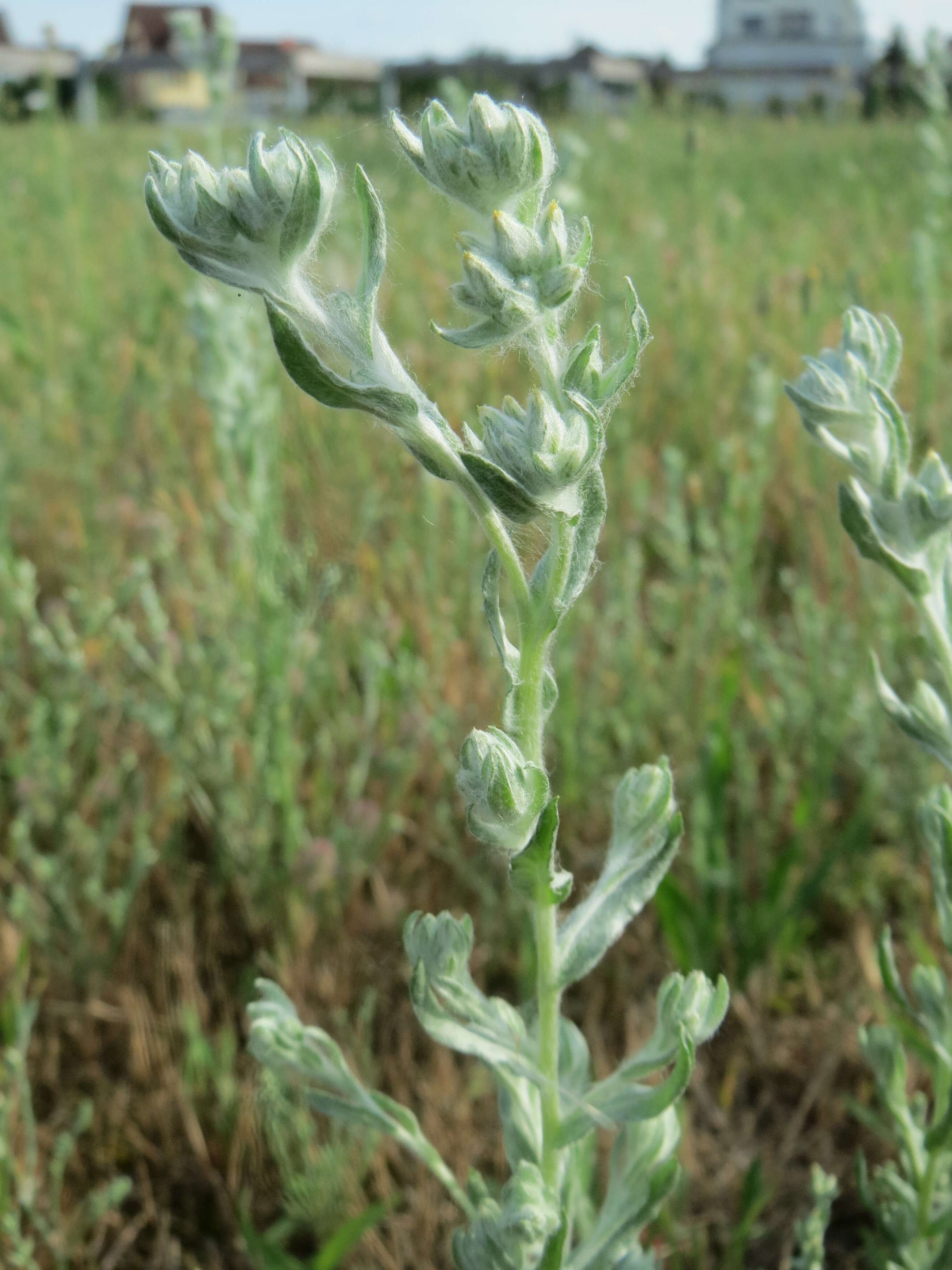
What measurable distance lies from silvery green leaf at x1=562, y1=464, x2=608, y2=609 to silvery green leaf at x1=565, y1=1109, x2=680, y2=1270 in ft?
1.34

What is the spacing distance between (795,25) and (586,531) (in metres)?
52.4

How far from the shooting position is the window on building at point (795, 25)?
1738 inches

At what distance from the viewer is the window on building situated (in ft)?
145

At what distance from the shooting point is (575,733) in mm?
2176

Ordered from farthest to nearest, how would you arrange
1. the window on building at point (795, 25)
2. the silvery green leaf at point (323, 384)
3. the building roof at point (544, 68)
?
the window on building at point (795, 25) → the building roof at point (544, 68) → the silvery green leaf at point (323, 384)

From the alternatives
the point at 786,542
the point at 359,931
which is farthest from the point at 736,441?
the point at 359,931

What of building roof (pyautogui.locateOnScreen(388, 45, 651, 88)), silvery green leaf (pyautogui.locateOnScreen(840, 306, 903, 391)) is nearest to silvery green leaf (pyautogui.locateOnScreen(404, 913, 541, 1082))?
silvery green leaf (pyautogui.locateOnScreen(840, 306, 903, 391))

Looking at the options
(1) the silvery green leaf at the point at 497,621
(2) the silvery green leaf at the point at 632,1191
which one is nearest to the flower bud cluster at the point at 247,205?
(1) the silvery green leaf at the point at 497,621

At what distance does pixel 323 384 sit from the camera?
2.43ft

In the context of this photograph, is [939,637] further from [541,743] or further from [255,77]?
[255,77]

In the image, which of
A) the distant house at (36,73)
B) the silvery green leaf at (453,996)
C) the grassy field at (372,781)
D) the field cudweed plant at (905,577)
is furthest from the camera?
the distant house at (36,73)

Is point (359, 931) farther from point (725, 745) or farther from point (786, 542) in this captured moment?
point (786, 542)

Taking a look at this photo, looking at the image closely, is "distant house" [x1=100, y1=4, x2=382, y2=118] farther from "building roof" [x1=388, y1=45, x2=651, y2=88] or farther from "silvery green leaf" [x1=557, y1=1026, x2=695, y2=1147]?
"silvery green leaf" [x1=557, y1=1026, x2=695, y2=1147]

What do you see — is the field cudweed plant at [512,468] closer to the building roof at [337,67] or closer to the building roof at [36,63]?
the building roof at [36,63]
